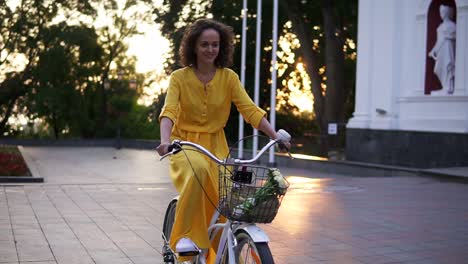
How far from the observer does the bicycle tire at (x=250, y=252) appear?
10.5 feet

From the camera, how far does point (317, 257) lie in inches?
220

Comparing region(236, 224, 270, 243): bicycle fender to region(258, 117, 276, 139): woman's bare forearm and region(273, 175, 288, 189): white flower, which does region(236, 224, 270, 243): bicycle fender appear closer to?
region(273, 175, 288, 189): white flower

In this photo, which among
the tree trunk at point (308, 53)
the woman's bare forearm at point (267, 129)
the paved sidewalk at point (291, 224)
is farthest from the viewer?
the tree trunk at point (308, 53)

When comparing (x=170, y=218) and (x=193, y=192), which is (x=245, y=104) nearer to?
(x=193, y=192)

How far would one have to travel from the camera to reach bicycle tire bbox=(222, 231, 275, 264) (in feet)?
10.5

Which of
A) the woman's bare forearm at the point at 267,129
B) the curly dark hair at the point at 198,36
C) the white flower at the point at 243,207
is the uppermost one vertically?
the curly dark hair at the point at 198,36

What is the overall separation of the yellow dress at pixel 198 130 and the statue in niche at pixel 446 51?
12.9 meters

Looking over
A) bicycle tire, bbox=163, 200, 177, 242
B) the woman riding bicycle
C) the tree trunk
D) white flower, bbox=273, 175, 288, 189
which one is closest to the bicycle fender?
white flower, bbox=273, 175, 288, 189

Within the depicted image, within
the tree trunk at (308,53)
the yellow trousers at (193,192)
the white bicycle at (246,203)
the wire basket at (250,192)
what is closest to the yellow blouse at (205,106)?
the yellow trousers at (193,192)

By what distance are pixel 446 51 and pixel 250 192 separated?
13.8 metres

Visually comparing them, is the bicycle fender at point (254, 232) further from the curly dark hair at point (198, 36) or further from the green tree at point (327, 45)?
the green tree at point (327, 45)

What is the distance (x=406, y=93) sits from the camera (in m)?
17.0

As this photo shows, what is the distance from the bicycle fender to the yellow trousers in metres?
0.36

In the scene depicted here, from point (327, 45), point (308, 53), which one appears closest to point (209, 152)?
point (327, 45)
